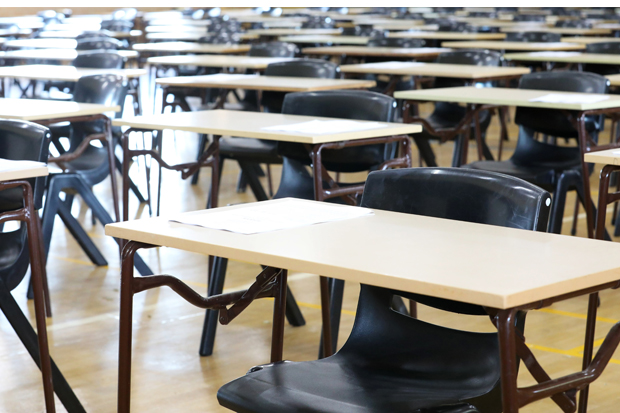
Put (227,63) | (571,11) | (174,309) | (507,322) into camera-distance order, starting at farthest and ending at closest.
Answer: (571,11) < (227,63) < (174,309) < (507,322)

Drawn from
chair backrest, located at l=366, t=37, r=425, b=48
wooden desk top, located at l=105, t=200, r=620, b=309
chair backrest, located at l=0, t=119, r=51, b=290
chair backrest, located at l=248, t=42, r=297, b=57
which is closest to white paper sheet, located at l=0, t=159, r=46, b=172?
chair backrest, located at l=0, t=119, r=51, b=290

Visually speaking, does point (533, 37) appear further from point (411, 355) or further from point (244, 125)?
point (411, 355)

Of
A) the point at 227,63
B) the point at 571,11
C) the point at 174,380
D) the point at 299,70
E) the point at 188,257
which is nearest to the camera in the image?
the point at 174,380

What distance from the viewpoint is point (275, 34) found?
10391mm

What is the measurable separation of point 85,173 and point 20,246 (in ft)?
4.37

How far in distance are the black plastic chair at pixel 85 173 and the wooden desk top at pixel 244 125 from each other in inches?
20.3

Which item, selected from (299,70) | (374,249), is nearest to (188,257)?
(299,70)

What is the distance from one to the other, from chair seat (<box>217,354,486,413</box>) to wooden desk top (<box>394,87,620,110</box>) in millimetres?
1985

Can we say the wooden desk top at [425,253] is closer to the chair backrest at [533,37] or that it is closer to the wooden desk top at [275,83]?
the wooden desk top at [275,83]

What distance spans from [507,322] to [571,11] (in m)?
14.9

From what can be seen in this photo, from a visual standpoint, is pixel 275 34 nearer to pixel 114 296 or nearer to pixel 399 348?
pixel 114 296

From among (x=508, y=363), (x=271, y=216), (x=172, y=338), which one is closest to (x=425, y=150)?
(x=172, y=338)

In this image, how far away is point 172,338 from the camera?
339 cm

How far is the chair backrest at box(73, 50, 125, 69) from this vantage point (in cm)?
579
